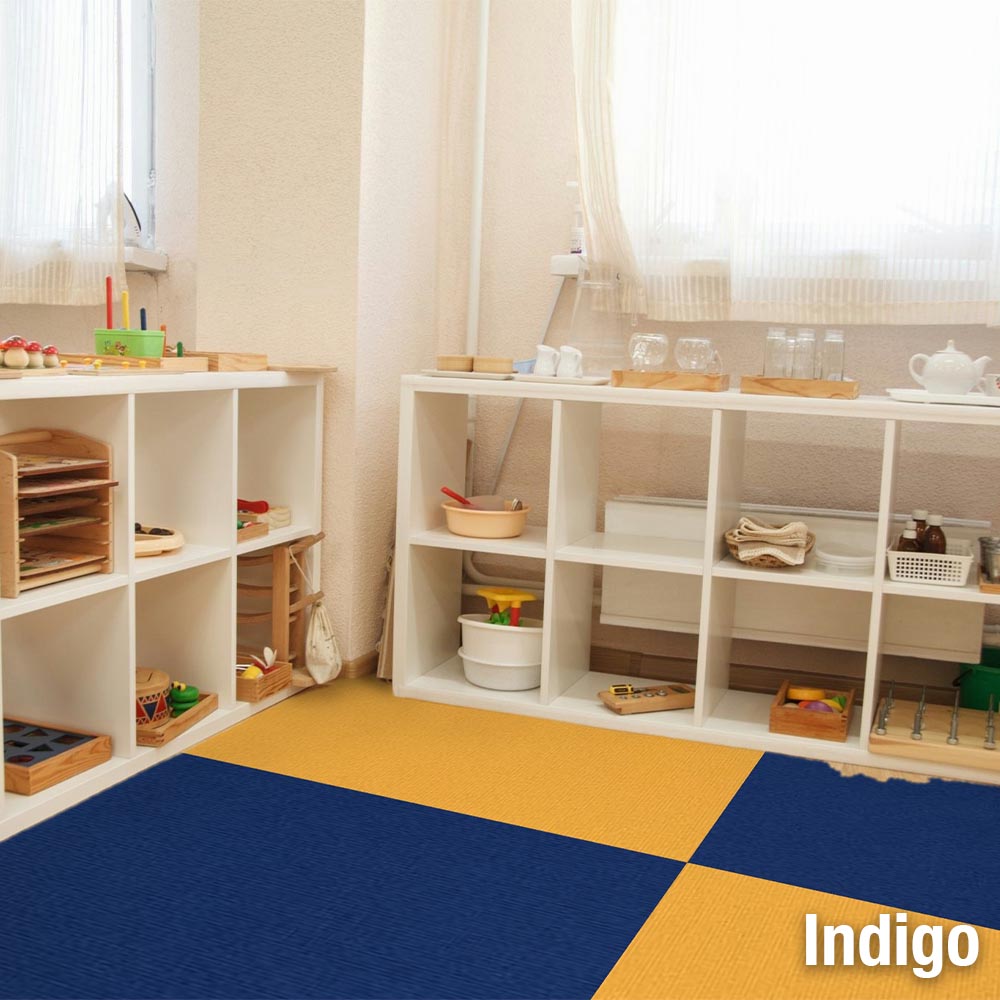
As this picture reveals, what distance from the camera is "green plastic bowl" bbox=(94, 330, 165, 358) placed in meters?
2.48

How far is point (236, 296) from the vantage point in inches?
121

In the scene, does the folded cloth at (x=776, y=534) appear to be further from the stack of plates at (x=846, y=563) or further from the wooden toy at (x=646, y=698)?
the wooden toy at (x=646, y=698)

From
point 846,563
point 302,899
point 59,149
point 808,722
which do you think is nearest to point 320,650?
point 302,899

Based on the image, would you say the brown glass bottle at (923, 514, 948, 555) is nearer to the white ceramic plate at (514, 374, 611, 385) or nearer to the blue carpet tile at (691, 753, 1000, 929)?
the blue carpet tile at (691, 753, 1000, 929)

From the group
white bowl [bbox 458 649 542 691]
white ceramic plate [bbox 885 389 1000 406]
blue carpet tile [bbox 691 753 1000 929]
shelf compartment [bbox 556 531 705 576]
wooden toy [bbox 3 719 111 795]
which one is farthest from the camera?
white bowl [bbox 458 649 542 691]

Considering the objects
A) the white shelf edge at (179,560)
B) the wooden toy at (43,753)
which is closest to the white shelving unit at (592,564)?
the white shelf edge at (179,560)

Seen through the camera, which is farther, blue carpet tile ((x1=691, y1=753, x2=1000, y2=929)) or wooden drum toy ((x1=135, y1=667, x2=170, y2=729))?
wooden drum toy ((x1=135, y1=667, x2=170, y2=729))

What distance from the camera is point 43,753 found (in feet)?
7.36

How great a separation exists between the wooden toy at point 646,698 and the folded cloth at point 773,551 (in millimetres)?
407

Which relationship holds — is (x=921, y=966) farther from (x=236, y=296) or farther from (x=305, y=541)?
(x=236, y=296)

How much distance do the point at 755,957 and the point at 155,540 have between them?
1.47m

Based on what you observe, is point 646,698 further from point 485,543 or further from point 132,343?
point 132,343

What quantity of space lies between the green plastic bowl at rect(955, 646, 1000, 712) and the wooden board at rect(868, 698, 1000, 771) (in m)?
0.10

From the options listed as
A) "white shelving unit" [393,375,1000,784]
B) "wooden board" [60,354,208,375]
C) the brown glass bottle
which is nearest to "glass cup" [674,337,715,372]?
"white shelving unit" [393,375,1000,784]
